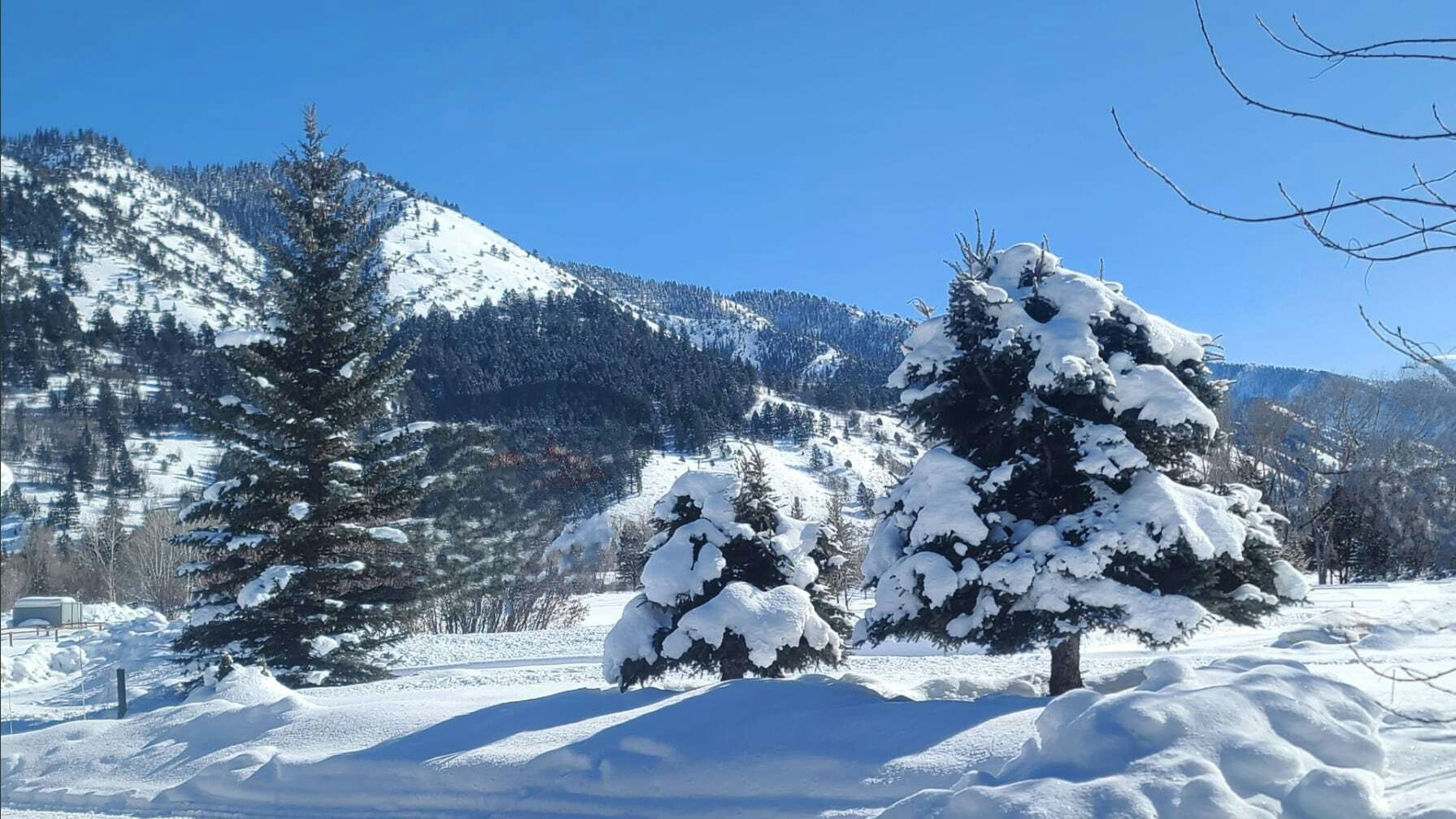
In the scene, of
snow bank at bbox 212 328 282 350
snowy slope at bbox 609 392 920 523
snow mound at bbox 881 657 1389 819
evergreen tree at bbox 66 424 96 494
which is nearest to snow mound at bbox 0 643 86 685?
evergreen tree at bbox 66 424 96 494

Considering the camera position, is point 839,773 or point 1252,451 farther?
point 1252,451

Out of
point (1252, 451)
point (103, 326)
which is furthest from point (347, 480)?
point (1252, 451)

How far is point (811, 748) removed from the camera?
21.7 feet

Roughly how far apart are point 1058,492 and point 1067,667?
65.1 inches

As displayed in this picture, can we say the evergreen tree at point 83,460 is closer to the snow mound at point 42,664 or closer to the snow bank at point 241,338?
the snow bank at point 241,338

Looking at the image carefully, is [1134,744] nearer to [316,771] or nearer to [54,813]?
[316,771]

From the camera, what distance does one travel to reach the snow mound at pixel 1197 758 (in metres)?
4.32

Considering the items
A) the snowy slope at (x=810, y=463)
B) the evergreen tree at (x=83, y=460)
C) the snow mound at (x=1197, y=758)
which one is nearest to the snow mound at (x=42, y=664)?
the evergreen tree at (x=83, y=460)

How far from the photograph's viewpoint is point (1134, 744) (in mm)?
4945

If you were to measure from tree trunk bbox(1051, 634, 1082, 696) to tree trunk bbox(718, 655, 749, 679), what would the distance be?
10.1 ft

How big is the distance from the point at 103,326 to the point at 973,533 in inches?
692

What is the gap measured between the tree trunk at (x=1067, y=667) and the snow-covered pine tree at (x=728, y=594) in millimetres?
2322

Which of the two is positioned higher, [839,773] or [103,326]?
[103,326]

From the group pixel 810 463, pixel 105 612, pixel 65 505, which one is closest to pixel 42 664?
pixel 65 505
